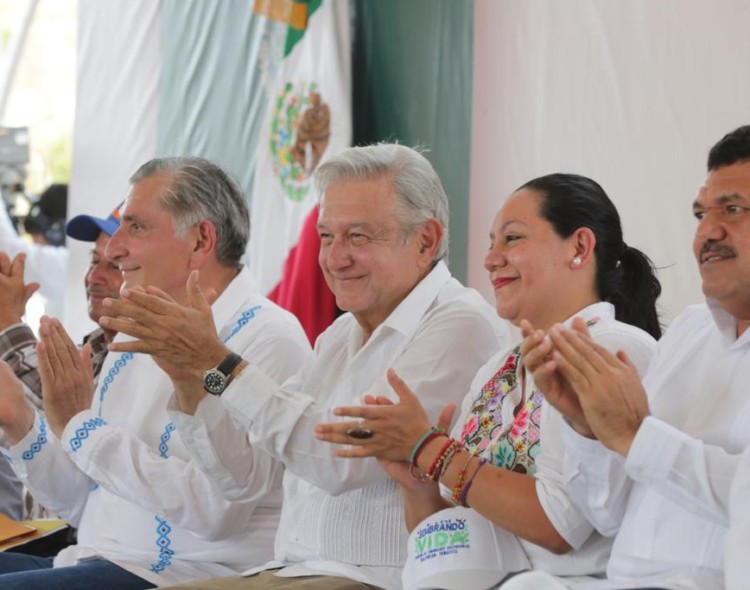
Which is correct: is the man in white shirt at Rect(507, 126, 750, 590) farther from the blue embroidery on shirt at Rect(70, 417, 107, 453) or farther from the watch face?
the blue embroidery on shirt at Rect(70, 417, 107, 453)

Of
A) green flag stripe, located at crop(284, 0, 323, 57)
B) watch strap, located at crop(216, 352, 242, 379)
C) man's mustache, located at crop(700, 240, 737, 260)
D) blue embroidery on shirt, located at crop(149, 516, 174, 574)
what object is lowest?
blue embroidery on shirt, located at crop(149, 516, 174, 574)

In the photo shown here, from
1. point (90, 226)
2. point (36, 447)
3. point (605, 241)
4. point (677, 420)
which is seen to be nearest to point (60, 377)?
point (36, 447)

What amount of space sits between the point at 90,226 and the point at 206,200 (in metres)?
0.74

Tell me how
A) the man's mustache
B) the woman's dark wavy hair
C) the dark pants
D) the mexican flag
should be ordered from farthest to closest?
the mexican flag < the dark pants < the woman's dark wavy hair < the man's mustache

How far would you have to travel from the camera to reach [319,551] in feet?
7.64

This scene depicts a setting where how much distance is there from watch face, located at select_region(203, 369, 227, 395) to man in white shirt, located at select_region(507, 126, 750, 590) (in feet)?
2.33

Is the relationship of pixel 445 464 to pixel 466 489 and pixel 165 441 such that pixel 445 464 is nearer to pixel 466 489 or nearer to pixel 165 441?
pixel 466 489

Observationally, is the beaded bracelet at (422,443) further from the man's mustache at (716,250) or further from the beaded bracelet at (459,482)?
the man's mustache at (716,250)

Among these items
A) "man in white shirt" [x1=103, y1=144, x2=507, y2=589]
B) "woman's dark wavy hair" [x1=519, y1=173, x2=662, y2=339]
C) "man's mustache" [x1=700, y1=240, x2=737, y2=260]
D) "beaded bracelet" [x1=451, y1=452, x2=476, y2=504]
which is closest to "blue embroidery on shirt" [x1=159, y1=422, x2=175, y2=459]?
"man in white shirt" [x1=103, y1=144, x2=507, y2=589]

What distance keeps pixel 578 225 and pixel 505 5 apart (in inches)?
60.9

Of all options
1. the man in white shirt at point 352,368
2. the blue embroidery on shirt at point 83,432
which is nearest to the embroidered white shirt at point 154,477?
the blue embroidery on shirt at point 83,432

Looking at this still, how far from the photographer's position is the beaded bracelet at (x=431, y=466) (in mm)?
2061

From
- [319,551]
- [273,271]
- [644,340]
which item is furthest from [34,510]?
[644,340]

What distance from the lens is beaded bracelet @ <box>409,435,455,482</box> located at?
2061 mm
